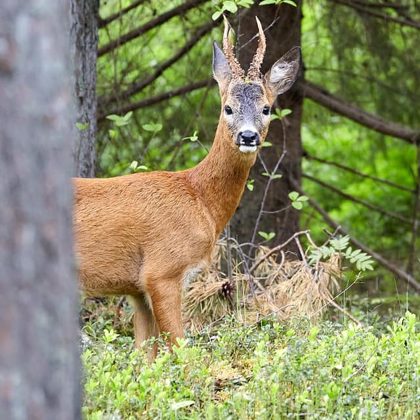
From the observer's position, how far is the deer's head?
6949 mm

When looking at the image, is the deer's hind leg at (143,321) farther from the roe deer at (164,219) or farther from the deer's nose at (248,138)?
the deer's nose at (248,138)

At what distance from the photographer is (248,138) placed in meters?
6.83

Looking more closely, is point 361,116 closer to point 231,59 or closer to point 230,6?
point 231,59

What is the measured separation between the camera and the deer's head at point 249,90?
695 centimetres

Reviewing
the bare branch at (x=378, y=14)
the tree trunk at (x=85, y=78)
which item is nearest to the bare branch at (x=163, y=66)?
→ the bare branch at (x=378, y=14)

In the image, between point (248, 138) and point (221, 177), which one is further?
point (221, 177)

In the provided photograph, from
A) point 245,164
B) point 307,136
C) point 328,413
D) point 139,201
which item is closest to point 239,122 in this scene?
point 245,164

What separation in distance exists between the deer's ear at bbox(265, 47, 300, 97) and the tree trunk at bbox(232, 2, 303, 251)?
8.38ft

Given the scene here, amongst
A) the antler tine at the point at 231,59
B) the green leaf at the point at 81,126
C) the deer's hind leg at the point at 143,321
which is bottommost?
the deer's hind leg at the point at 143,321

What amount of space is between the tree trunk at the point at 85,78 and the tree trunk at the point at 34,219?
5.22m

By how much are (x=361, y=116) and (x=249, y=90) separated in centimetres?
373

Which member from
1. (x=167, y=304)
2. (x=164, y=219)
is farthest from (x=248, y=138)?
(x=167, y=304)

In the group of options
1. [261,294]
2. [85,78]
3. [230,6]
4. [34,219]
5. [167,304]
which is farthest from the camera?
[85,78]

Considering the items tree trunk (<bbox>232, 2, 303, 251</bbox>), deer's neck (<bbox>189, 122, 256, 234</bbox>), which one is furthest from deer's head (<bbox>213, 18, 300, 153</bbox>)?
tree trunk (<bbox>232, 2, 303, 251</bbox>)
